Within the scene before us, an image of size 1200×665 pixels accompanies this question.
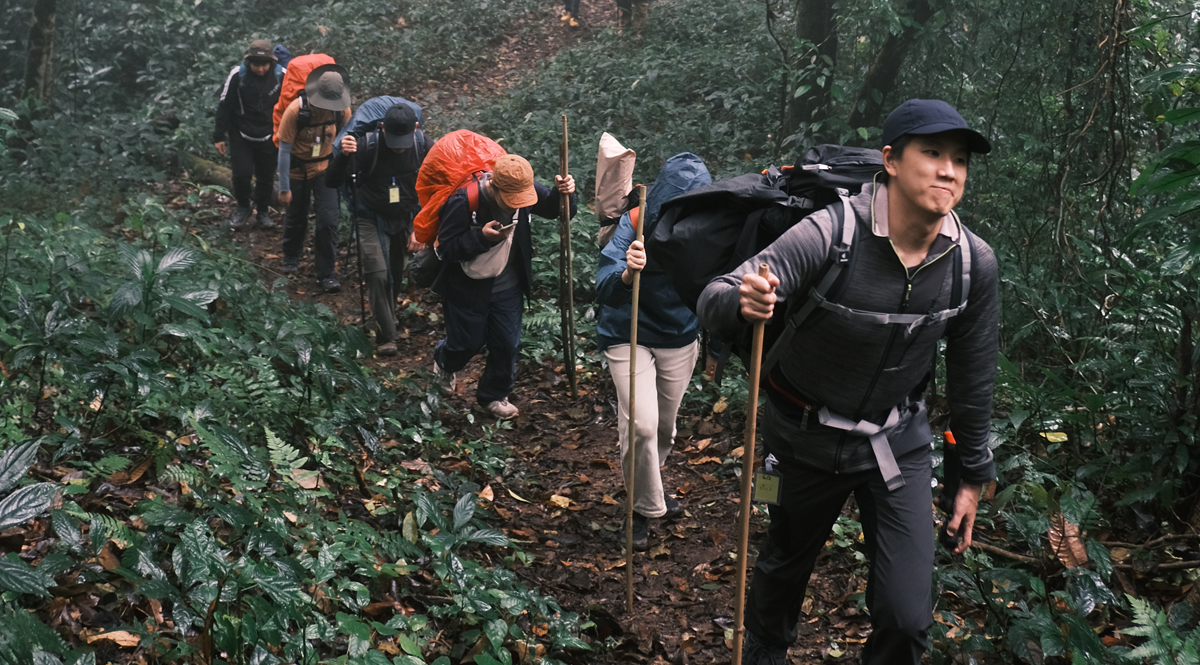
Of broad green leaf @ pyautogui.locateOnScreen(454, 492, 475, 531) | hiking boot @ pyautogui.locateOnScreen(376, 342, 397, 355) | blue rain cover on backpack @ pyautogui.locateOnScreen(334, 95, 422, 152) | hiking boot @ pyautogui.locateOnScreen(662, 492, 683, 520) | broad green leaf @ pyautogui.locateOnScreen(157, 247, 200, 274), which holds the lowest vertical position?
hiking boot @ pyautogui.locateOnScreen(376, 342, 397, 355)

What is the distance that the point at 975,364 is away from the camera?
3.46 meters

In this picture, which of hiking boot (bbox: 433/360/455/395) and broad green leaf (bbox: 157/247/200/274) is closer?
broad green leaf (bbox: 157/247/200/274)

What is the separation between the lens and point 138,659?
127 inches

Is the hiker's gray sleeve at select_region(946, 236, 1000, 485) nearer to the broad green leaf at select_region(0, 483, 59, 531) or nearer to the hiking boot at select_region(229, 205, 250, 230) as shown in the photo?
the broad green leaf at select_region(0, 483, 59, 531)

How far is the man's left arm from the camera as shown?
3385 mm

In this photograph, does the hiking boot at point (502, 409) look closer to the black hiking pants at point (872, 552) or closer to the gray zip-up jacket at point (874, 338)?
the black hiking pants at point (872, 552)

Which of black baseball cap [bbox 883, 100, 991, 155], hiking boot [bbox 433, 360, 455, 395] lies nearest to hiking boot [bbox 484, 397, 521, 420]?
hiking boot [bbox 433, 360, 455, 395]

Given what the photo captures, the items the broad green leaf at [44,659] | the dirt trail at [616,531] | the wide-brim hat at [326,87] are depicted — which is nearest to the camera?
the broad green leaf at [44,659]

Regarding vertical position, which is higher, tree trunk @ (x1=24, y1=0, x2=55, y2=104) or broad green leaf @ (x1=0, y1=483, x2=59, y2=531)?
tree trunk @ (x1=24, y1=0, x2=55, y2=104)

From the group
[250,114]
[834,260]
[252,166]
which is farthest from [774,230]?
[252,166]

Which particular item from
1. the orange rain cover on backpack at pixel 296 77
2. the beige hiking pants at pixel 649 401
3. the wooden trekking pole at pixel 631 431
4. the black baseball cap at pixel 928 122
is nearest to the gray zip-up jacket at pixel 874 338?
the black baseball cap at pixel 928 122

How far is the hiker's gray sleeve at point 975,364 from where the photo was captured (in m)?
3.38

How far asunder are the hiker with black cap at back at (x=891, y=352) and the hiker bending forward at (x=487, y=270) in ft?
12.4

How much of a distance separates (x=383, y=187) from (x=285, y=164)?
2061mm
